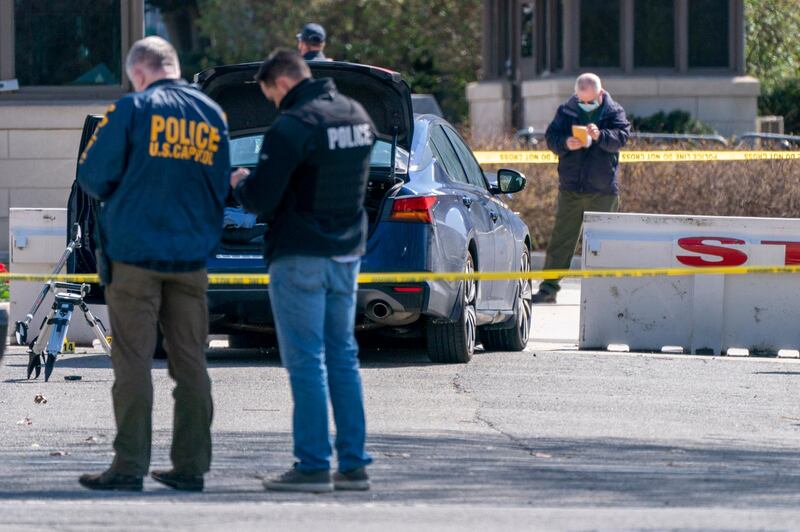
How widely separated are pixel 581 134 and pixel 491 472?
7065mm

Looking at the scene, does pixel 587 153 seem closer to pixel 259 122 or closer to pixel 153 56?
pixel 259 122

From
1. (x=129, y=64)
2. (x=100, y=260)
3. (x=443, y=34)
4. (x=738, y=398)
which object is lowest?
(x=738, y=398)

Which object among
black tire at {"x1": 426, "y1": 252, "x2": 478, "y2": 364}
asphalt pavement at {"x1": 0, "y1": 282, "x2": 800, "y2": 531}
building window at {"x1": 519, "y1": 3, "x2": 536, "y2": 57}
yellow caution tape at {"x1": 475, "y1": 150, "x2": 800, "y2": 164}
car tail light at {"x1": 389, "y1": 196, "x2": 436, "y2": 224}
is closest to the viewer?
asphalt pavement at {"x1": 0, "y1": 282, "x2": 800, "y2": 531}

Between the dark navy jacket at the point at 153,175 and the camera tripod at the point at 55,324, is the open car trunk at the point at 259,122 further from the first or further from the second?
the dark navy jacket at the point at 153,175

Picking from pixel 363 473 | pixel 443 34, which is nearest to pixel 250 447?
pixel 363 473

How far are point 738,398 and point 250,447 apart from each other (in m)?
3.14

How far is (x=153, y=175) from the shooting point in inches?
256

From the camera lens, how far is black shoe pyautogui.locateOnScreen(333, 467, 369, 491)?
6602mm

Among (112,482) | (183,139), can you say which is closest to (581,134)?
(183,139)

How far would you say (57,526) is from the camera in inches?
229

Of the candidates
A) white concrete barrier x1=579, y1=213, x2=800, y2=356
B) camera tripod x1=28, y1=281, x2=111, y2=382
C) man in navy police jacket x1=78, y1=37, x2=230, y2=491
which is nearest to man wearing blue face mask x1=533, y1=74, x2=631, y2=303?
white concrete barrier x1=579, y1=213, x2=800, y2=356

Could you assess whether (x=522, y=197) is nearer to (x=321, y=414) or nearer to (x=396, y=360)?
(x=396, y=360)

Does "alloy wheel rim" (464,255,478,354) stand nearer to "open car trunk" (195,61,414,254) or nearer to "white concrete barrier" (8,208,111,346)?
"open car trunk" (195,61,414,254)

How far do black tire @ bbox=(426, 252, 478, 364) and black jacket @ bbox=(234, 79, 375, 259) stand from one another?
3841mm
